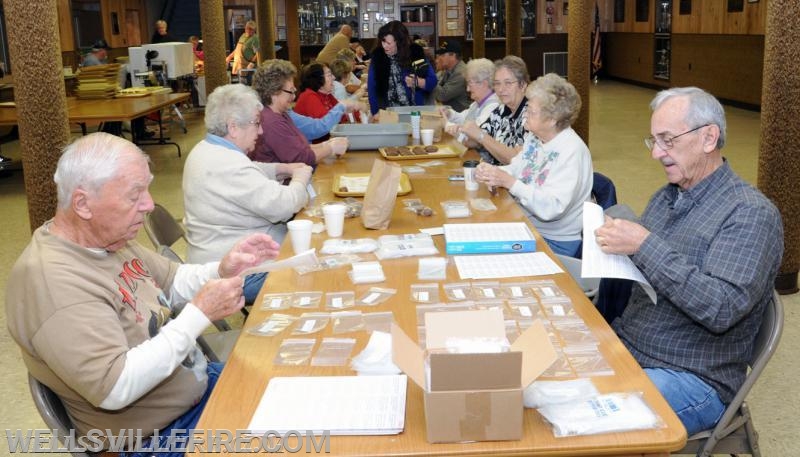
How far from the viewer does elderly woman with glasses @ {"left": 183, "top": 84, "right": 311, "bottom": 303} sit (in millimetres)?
3223

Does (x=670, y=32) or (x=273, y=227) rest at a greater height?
(x=670, y=32)

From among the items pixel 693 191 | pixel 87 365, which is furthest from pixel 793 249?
pixel 87 365

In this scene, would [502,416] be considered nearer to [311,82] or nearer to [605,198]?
[605,198]

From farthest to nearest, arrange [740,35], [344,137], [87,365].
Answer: [740,35]
[344,137]
[87,365]

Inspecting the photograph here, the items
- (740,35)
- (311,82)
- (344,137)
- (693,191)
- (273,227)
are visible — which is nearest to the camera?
(693,191)

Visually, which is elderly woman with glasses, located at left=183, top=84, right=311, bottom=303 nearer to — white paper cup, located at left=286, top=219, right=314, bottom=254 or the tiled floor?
white paper cup, located at left=286, top=219, right=314, bottom=254

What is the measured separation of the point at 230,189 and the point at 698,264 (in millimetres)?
1878

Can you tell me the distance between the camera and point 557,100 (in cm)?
350

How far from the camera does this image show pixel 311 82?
5.98m

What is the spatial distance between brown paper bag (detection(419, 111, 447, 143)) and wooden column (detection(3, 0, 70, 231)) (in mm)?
2457

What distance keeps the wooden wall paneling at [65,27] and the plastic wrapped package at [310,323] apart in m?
13.6

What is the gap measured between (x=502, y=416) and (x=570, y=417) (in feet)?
0.55

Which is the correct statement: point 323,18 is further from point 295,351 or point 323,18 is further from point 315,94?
point 295,351

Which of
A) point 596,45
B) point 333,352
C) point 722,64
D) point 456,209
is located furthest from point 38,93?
point 596,45
